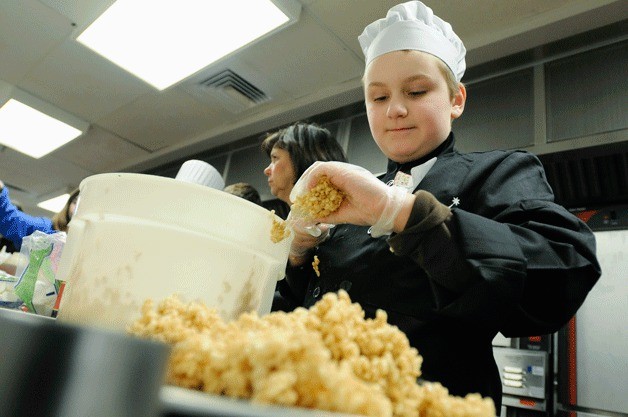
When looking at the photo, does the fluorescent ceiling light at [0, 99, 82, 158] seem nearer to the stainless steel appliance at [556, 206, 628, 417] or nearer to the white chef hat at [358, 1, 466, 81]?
the white chef hat at [358, 1, 466, 81]

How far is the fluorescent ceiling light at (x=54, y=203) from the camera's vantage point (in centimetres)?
601

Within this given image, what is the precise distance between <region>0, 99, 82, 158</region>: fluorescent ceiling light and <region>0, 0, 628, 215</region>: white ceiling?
0.15 metres

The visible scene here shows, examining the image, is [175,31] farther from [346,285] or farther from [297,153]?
[346,285]

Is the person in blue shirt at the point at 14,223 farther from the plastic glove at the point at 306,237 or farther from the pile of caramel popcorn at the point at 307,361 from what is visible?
the pile of caramel popcorn at the point at 307,361

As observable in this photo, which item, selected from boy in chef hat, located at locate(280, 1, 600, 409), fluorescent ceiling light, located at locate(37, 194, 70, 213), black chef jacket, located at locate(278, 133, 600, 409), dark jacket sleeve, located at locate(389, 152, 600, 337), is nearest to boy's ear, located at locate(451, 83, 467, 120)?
boy in chef hat, located at locate(280, 1, 600, 409)

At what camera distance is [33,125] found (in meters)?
3.97

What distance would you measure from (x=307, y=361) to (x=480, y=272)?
1.32 ft

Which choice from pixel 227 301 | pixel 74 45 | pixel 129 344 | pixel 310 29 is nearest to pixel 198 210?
pixel 227 301

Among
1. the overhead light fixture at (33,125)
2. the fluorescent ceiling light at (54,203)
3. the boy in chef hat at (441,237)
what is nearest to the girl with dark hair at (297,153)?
the boy in chef hat at (441,237)

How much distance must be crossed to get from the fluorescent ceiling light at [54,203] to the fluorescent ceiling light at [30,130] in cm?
152

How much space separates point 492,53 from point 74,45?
258cm

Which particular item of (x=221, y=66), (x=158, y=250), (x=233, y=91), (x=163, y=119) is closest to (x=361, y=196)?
(x=158, y=250)

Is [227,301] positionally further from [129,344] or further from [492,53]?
[492,53]

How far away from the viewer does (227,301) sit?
655mm
